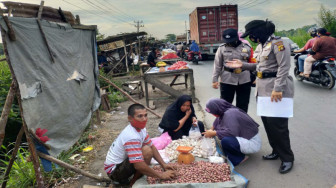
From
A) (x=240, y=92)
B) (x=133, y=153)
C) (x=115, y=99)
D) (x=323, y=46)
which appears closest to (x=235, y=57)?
(x=240, y=92)

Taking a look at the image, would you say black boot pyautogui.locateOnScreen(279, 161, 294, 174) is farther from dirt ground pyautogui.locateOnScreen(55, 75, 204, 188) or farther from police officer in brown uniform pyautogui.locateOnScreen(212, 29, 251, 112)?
dirt ground pyautogui.locateOnScreen(55, 75, 204, 188)

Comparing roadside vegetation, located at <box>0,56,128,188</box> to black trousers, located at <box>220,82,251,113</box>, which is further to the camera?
black trousers, located at <box>220,82,251,113</box>

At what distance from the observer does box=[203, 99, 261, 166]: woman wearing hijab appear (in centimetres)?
337

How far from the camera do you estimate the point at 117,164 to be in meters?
2.97

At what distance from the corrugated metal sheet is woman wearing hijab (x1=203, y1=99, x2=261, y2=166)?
525 inches

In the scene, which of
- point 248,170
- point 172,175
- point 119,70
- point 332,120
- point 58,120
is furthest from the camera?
point 119,70

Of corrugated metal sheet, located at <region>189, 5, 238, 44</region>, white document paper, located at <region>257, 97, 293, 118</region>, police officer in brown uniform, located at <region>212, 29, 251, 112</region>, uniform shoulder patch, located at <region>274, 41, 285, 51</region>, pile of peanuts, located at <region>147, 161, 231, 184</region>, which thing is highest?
corrugated metal sheet, located at <region>189, 5, 238, 44</region>

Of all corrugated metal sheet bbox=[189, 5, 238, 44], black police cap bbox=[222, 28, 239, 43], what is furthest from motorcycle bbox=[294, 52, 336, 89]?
corrugated metal sheet bbox=[189, 5, 238, 44]

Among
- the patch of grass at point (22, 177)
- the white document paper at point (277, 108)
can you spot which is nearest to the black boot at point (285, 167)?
the white document paper at point (277, 108)

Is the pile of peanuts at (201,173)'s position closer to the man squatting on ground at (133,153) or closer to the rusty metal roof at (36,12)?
the man squatting on ground at (133,153)

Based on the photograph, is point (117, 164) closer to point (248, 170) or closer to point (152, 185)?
point (152, 185)

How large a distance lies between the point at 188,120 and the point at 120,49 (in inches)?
485

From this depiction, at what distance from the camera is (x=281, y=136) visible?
3.12m

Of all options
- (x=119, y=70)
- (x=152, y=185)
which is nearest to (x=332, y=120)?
(x=152, y=185)
